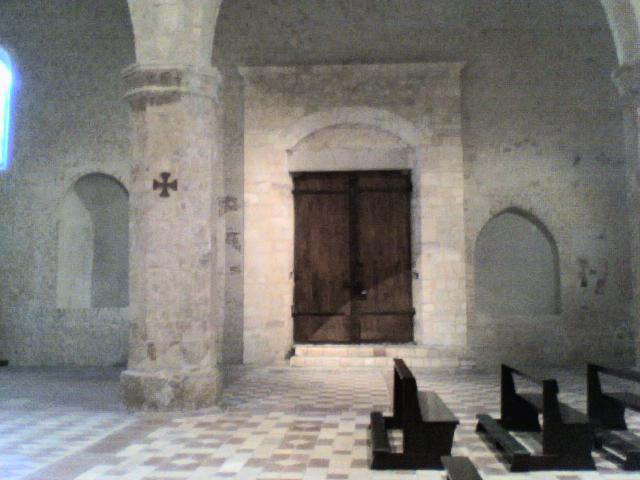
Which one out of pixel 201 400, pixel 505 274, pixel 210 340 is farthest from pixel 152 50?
pixel 505 274

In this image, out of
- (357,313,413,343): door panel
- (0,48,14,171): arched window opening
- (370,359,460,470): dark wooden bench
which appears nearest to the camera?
(370,359,460,470): dark wooden bench

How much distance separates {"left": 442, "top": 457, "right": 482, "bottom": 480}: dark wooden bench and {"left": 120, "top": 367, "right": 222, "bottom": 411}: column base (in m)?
3.69

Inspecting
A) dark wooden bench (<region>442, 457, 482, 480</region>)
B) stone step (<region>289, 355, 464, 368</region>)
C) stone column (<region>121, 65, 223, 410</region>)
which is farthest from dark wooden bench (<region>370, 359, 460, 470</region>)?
stone step (<region>289, 355, 464, 368</region>)

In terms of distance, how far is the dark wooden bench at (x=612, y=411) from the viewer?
15.8 feet

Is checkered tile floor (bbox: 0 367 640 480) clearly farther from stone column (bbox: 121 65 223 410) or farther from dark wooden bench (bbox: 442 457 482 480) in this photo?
dark wooden bench (bbox: 442 457 482 480)

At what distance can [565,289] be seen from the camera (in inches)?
408

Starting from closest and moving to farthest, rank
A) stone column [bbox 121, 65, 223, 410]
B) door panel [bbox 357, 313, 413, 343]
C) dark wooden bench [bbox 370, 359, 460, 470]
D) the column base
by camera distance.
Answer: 1. dark wooden bench [bbox 370, 359, 460, 470]
2. the column base
3. stone column [bbox 121, 65, 223, 410]
4. door panel [bbox 357, 313, 413, 343]

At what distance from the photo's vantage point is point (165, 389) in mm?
6312

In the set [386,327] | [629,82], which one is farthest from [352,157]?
[629,82]

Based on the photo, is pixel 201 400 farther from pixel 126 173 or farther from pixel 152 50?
pixel 126 173

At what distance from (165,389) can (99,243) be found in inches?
218

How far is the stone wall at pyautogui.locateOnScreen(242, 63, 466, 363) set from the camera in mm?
10289

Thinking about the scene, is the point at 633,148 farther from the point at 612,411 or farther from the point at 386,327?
the point at 386,327

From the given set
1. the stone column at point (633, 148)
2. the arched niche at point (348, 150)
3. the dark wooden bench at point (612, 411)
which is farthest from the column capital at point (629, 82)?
the arched niche at point (348, 150)
